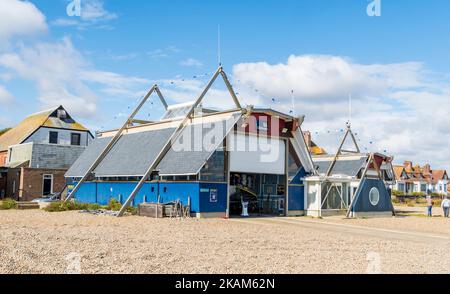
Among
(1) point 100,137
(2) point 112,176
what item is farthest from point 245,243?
(1) point 100,137

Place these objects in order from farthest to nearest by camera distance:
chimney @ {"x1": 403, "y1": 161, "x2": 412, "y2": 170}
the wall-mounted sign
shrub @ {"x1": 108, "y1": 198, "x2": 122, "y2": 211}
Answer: chimney @ {"x1": 403, "y1": 161, "x2": 412, "y2": 170}, shrub @ {"x1": 108, "y1": 198, "x2": 122, "y2": 211}, the wall-mounted sign

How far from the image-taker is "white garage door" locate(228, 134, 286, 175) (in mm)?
28281

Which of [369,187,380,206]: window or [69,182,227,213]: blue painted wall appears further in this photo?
[369,187,380,206]: window

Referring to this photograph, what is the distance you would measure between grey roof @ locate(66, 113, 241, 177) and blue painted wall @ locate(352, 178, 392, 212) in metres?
10.4

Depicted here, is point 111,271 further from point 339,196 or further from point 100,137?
point 100,137

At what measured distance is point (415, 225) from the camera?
26984 millimetres

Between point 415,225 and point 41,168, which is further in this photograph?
point 41,168

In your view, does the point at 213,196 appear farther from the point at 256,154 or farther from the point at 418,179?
the point at 418,179

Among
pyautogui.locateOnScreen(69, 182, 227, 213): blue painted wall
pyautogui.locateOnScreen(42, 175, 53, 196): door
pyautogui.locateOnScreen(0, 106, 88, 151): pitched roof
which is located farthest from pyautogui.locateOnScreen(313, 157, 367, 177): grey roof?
pyautogui.locateOnScreen(0, 106, 88, 151): pitched roof

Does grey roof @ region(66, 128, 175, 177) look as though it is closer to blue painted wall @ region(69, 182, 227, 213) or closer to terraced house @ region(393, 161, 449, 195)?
blue painted wall @ region(69, 182, 227, 213)

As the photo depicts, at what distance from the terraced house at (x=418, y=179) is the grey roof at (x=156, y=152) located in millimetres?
63060

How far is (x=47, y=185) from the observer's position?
4181 centimetres

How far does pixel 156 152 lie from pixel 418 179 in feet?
260

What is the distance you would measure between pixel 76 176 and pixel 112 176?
528 cm
